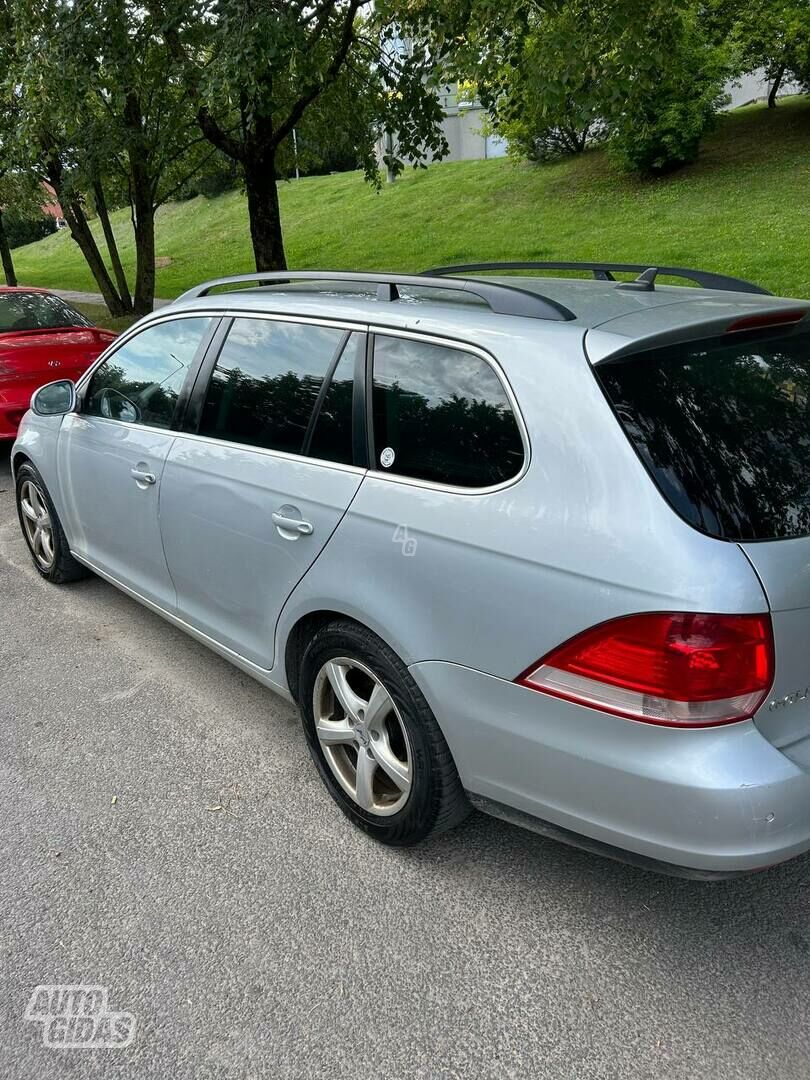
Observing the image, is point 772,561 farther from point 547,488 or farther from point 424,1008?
point 424,1008

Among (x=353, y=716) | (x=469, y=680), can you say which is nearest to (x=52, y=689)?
(x=353, y=716)

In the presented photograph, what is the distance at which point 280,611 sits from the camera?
282 centimetres

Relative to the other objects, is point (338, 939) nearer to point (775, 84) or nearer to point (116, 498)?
point (116, 498)

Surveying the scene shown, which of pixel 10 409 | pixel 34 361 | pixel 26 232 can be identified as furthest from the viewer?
pixel 26 232

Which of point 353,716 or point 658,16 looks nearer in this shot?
point 353,716

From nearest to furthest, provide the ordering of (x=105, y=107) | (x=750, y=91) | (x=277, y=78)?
(x=277, y=78) → (x=105, y=107) → (x=750, y=91)

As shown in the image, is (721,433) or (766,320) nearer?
(721,433)

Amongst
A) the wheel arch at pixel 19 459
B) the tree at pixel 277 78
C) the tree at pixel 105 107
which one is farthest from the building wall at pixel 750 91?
the wheel arch at pixel 19 459

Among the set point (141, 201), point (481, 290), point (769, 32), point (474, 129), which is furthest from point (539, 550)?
point (474, 129)

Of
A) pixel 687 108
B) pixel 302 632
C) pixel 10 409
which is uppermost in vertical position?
pixel 687 108

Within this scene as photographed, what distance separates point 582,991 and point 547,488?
1.28 meters

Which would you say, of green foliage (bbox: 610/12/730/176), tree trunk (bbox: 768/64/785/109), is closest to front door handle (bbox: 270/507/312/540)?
green foliage (bbox: 610/12/730/176)

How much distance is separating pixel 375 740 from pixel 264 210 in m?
9.15

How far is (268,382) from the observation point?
2969 mm
